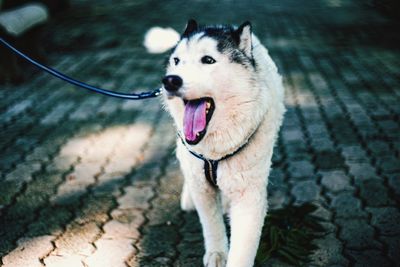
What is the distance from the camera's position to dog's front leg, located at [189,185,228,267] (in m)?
2.70

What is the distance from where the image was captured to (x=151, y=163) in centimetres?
429

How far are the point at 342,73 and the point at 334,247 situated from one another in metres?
4.44

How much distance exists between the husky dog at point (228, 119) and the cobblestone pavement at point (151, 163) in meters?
0.54

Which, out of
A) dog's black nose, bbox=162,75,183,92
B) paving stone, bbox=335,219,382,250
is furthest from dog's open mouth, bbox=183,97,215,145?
paving stone, bbox=335,219,382,250

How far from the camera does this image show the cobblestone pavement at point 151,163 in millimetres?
3076

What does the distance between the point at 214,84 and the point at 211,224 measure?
35.8 inches

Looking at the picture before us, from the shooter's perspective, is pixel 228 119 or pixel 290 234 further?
pixel 290 234

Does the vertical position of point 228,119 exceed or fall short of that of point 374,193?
it exceeds it

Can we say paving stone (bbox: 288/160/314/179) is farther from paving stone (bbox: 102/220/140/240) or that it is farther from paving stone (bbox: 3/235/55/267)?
paving stone (bbox: 3/235/55/267)

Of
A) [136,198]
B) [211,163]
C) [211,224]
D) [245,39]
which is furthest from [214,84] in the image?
[136,198]

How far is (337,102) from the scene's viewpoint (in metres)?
5.64

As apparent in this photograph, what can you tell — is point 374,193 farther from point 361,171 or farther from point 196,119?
point 196,119

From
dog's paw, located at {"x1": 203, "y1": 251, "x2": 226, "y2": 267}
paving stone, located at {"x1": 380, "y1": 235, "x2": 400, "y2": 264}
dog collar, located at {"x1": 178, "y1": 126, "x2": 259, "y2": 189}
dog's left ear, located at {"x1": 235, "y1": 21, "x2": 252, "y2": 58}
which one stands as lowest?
paving stone, located at {"x1": 380, "y1": 235, "x2": 400, "y2": 264}

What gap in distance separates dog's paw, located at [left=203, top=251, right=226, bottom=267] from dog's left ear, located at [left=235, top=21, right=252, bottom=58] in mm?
1236
